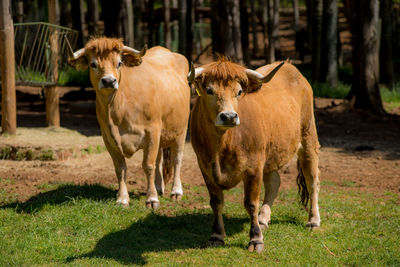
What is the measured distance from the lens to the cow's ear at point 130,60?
795cm

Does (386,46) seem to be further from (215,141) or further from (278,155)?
(215,141)

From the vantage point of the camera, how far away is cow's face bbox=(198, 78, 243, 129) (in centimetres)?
564

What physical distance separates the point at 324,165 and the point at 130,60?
482 centimetres

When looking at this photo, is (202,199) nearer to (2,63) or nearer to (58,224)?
(58,224)

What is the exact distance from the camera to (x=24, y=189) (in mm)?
8523

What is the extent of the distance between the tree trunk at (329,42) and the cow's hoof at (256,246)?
14.1 m

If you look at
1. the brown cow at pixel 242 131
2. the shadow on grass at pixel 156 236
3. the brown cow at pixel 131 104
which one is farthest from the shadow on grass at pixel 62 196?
the brown cow at pixel 242 131

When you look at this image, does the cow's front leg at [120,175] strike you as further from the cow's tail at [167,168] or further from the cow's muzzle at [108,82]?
the cow's tail at [167,168]

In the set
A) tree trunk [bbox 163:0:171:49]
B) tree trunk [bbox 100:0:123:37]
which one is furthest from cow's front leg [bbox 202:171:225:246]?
tree trunk [bbox 163:0:171:49]

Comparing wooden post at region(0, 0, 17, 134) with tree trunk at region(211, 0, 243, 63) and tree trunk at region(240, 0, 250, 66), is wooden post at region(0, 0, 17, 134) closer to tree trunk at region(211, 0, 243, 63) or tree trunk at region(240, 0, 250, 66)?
tree trunk at region(211, 0, 243, 63)

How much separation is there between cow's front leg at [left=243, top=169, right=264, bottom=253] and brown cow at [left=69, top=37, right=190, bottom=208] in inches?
81.7

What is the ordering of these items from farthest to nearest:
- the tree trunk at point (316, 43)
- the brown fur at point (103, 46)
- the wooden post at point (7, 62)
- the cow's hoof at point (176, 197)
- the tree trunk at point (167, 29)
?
the tree trunk at point (167, 29) → the tree trunk at point (316, 43) → the wooden post at point (7, 62) → the cow's hoof at point (176, 197) → the brown fur at point (103, 46)

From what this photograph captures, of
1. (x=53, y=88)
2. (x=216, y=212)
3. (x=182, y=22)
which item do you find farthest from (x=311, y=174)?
(x=182, y=22)

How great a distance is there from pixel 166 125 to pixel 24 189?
235 centimetres
